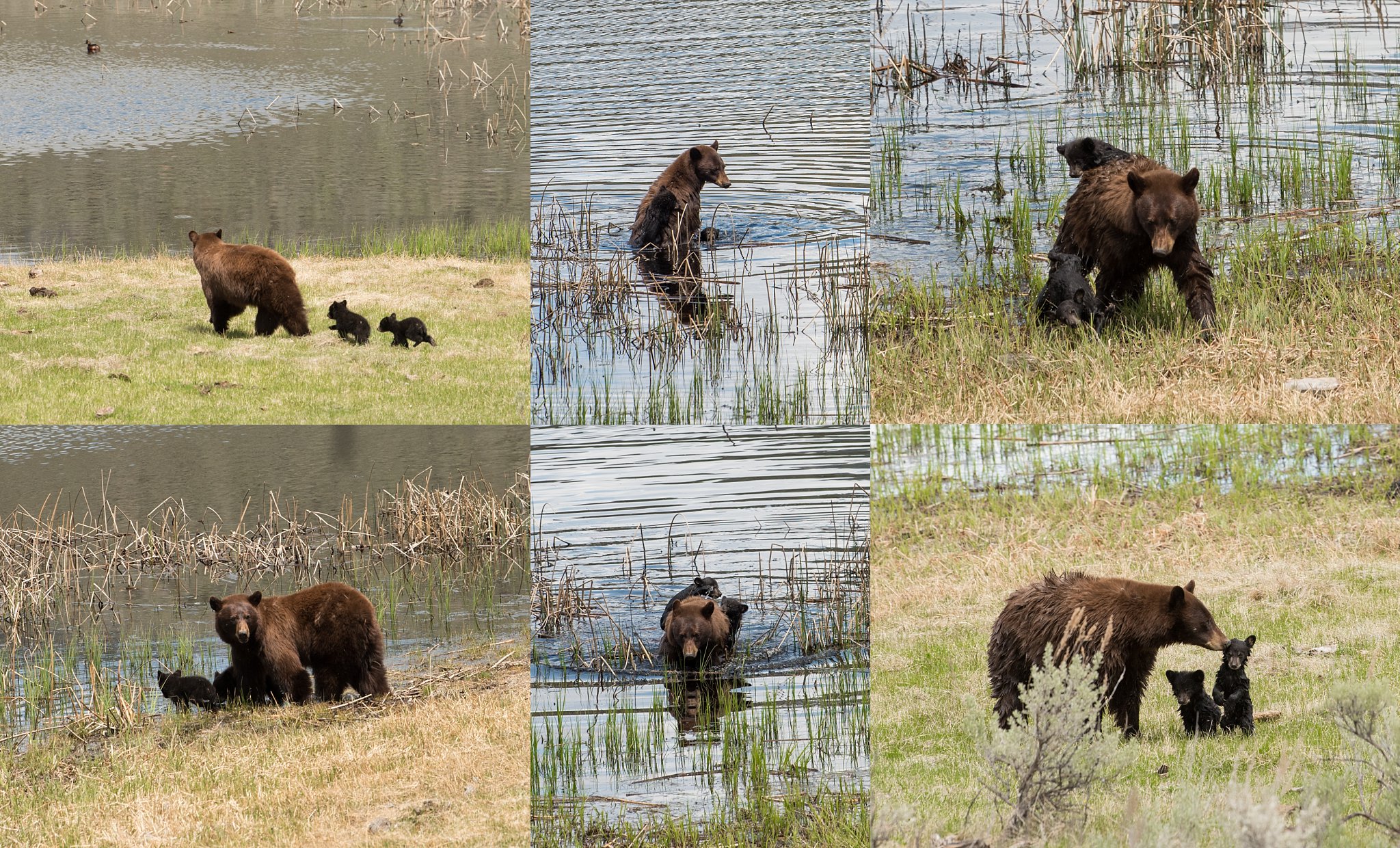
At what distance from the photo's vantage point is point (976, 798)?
7500mm

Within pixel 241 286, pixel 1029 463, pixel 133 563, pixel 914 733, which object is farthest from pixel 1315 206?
pixel 133 563

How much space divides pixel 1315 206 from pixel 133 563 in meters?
11.2

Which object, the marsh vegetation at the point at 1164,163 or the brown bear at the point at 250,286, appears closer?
the marsh vegetation at the point at 1164,163

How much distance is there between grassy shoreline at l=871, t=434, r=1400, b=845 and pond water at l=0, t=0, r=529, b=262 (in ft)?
30.8

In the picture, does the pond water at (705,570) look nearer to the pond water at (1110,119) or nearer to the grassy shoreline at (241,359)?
the grassy shoreline at (241,359)

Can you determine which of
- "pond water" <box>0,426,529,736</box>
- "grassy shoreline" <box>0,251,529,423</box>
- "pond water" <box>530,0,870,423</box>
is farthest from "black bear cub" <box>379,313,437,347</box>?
"pond water" <box>0,426,529,736</box>

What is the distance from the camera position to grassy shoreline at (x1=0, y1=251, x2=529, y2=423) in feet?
31.7

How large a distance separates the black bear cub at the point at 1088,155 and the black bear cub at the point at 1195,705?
12.2 ft

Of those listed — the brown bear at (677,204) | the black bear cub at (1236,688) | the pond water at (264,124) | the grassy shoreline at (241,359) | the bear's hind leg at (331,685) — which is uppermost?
the pond water at (264,124)

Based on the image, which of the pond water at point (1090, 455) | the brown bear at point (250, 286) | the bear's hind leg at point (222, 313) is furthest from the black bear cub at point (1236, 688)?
the bear's hind leg at point (222, 313)

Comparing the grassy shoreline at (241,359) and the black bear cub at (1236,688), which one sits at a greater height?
the grassy shoreline at (241,359)

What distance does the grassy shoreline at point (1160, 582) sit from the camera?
24.4 ft

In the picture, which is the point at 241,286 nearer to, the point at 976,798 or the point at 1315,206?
the point at 976,798

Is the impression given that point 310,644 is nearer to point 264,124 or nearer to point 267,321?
point 267,321
